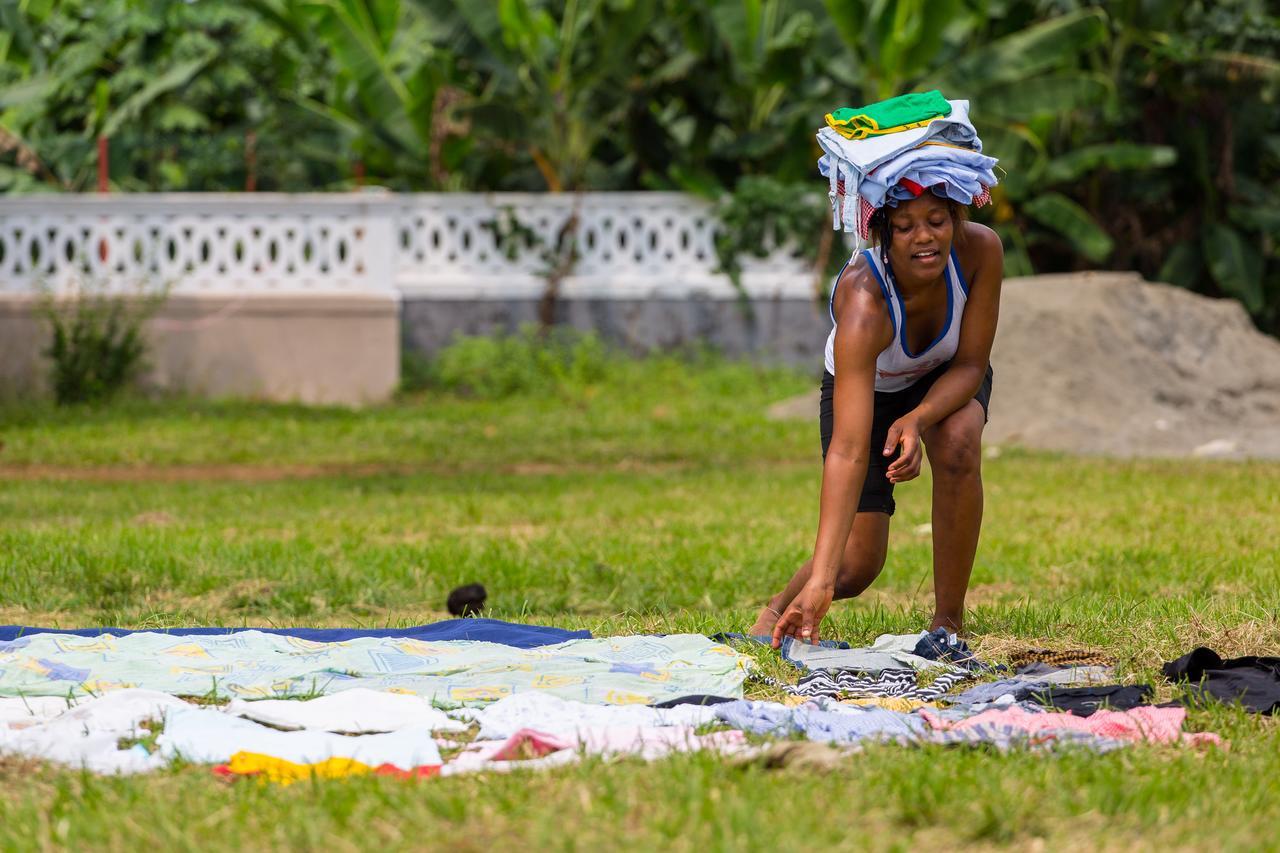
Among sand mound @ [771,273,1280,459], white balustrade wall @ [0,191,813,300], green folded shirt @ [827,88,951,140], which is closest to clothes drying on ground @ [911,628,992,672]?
green folded shirt @ [827,88,951,140]

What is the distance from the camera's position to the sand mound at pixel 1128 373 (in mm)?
12934

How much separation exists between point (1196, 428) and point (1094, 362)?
119cm

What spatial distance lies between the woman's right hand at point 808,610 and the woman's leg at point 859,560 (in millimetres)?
520

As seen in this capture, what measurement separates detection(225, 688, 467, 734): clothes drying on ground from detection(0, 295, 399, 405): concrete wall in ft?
37.6

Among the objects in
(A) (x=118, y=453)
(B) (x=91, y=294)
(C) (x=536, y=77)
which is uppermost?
(C) (x=536, y=77)

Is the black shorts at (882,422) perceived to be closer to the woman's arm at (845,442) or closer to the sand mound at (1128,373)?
the woman's arm at (845,442)

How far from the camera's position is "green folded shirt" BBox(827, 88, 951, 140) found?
467 centimetres

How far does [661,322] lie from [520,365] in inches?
68.2

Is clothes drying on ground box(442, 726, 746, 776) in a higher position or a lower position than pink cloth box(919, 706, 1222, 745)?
lower

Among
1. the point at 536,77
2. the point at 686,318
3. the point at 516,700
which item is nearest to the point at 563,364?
the point at 686,318

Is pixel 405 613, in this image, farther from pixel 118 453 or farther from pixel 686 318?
pixel 686 318

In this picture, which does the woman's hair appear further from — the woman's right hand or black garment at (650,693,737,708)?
black garment at (650,693,737,708)

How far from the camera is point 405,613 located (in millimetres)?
6801

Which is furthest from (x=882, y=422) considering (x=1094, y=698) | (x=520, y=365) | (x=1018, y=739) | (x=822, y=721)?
(x=520, y=365)
